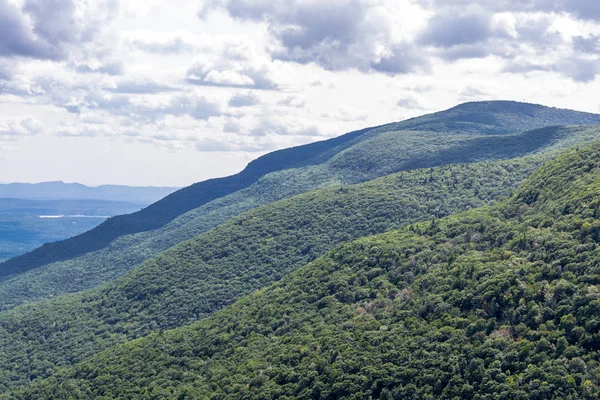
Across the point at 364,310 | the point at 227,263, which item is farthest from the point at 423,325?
the point at 227,263

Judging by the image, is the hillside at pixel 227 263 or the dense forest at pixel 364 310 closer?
the dense forest at pixel 364 310

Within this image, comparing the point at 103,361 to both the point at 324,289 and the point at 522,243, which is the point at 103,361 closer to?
the point at 324,289

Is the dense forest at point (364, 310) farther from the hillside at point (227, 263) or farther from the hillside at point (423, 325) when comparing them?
the hillside at point (227, 263)

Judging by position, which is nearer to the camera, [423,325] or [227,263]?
[423,325]

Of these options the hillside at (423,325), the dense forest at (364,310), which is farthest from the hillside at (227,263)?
the hillside at (423,325)

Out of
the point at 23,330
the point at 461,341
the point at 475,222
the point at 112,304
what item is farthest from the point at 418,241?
the point at 23,330

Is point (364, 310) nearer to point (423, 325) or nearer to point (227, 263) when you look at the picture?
point (423, 325)
